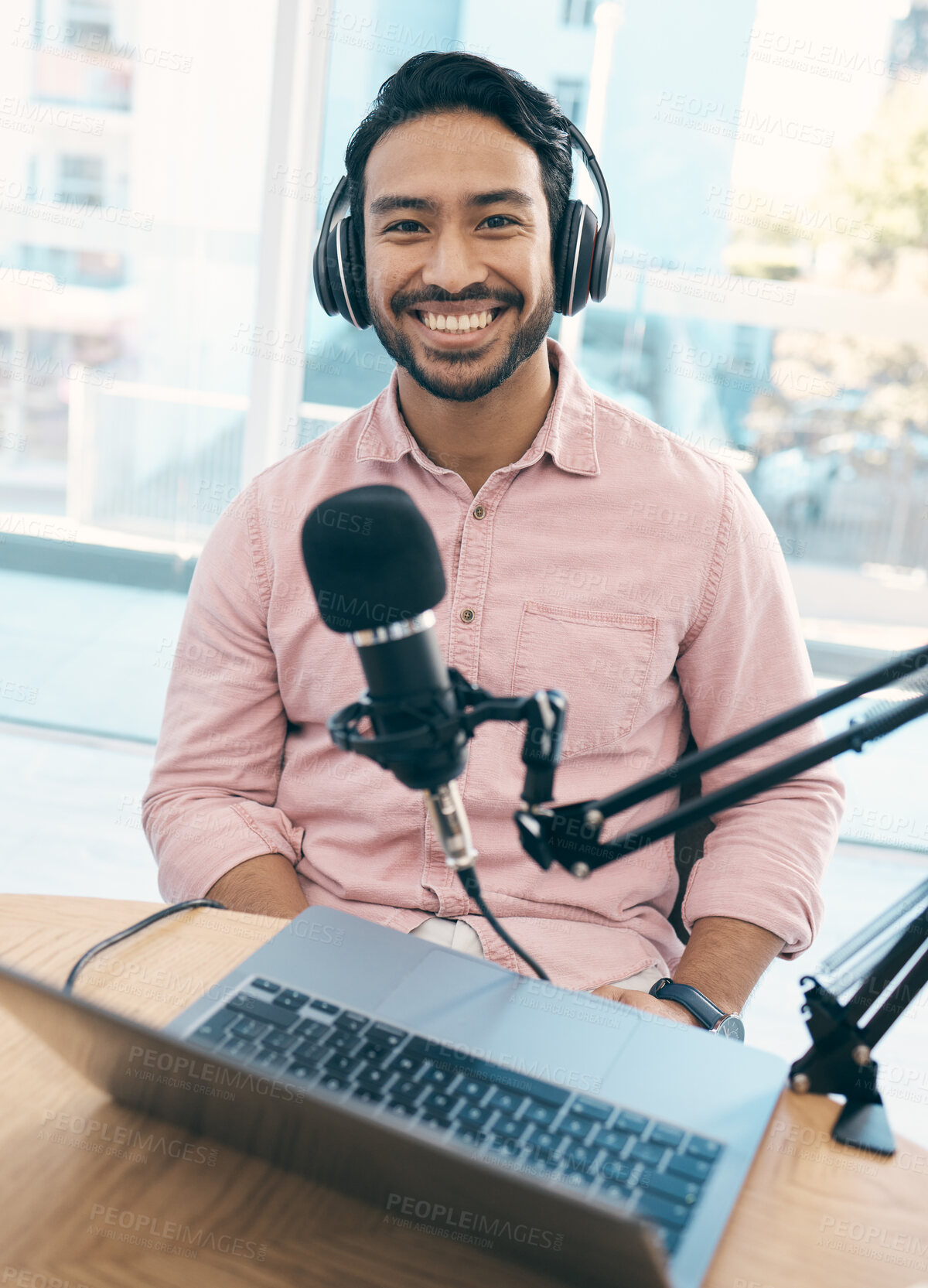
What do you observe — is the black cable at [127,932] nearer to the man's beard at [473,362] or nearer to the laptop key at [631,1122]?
the laptop key at [631,1122]

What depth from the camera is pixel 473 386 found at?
4.54ft

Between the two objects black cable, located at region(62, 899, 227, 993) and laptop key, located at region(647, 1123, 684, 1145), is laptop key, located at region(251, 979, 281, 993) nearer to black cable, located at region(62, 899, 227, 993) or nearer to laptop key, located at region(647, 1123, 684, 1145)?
black cable, located at region(62, 899, 227, 993)

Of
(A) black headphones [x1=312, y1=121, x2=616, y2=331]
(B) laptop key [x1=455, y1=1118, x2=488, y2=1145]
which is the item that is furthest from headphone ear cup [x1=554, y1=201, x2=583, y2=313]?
(B) laptop key [x1=455, y1=1118, x2=488, y2=1145]

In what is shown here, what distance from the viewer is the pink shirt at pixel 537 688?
126cm

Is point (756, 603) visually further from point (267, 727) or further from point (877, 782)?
point (877, 782)

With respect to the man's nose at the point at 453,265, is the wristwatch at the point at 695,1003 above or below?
below

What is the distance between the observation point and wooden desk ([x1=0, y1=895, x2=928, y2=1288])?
0.64m

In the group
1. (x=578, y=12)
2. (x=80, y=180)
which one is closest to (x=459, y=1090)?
(x=578, y=12)

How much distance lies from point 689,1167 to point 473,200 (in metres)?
1.10

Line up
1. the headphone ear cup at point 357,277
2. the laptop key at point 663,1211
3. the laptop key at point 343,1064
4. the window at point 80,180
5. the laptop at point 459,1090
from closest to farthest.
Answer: the laptop at point 459,1090, the laptop key at point 663,1211, the laptop key at point 343,1064, the headphone ear cup at point 357,277, the window at point 80,180

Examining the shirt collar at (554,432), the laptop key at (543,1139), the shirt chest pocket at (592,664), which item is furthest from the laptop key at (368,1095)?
the shirt collar at (554,432)

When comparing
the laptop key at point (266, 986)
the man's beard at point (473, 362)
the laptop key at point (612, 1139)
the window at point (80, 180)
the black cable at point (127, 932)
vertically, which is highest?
the window at point (80, 180)

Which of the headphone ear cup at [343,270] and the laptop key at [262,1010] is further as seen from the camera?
the headphone ear cup at [343,270]

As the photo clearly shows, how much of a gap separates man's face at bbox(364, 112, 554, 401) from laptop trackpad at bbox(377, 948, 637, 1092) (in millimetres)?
753
